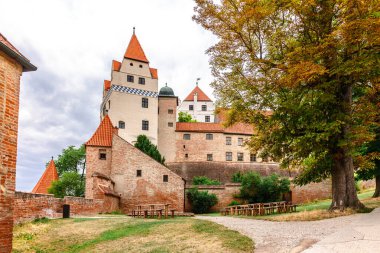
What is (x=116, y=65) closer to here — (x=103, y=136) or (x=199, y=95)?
(x=103, y=136)

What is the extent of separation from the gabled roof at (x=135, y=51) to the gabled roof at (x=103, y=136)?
12.4 metres

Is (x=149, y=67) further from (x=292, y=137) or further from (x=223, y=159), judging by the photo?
(x=292, y=137)

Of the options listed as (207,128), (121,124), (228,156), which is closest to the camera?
(121,124)

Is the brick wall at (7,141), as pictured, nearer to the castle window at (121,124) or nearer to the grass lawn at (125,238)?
the grass lawn at (125,238)

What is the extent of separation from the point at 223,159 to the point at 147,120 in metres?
12.5

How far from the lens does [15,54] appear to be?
356 inches

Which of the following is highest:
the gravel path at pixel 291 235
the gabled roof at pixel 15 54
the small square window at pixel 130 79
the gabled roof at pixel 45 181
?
the small square window at pixel 130 79

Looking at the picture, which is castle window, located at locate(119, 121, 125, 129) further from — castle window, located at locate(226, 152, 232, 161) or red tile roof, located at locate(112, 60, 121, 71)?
castle window, located at locate(226, 152, 232, 161)

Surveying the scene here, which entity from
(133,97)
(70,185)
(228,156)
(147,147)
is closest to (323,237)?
(147,147)

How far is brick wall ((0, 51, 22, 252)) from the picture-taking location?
8445 millimetres

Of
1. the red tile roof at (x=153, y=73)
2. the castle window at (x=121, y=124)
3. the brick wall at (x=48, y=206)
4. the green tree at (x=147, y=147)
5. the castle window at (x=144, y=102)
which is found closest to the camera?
the brick wall at (x=48, y=206)

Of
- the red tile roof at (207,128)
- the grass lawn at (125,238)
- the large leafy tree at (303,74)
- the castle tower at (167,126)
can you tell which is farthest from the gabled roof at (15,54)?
the red tile roof at (207,128)

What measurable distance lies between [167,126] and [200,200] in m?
17.2

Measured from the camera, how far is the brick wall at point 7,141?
8.45 meters
